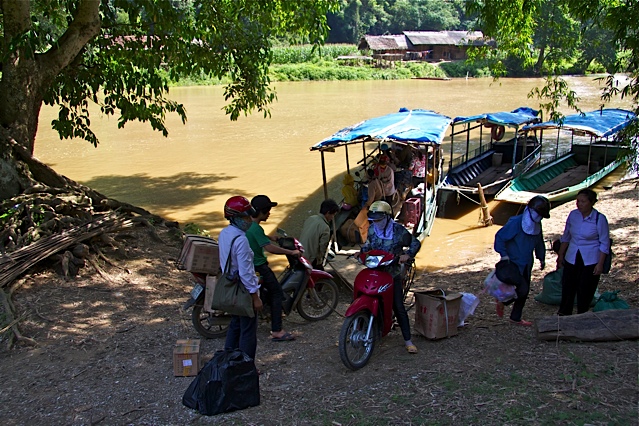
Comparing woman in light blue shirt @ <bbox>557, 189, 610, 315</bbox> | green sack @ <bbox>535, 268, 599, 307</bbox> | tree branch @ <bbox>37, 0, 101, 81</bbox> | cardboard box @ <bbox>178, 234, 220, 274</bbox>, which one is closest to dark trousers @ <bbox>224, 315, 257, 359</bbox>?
cardboard box @ <bbox>178, 234, 220, 274</bbox>

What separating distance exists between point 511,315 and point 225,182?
470 inches

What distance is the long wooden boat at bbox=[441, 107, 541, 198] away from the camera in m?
14.1

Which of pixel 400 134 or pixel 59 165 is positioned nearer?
pixel 400 134

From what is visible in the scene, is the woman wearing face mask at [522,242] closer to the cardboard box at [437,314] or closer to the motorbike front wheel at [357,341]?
the cardboard box at [437,314]

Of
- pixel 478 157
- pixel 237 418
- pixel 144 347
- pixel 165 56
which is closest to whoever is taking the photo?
pixel 237 418

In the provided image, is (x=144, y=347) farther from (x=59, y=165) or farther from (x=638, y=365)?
(x=59, y=165)

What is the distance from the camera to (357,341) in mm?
4871

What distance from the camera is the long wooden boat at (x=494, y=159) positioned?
1415 cm

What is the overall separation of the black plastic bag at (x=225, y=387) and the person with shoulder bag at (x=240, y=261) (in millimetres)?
370

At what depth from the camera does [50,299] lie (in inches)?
251

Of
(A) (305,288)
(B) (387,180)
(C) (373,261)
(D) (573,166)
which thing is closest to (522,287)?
(C) (373,261)

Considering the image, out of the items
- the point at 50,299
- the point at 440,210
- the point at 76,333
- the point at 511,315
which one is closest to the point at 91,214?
the point at 50,299

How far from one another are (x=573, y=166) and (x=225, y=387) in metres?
15.1

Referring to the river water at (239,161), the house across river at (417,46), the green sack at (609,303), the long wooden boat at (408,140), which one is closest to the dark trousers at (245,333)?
the green sack at (609,303)
